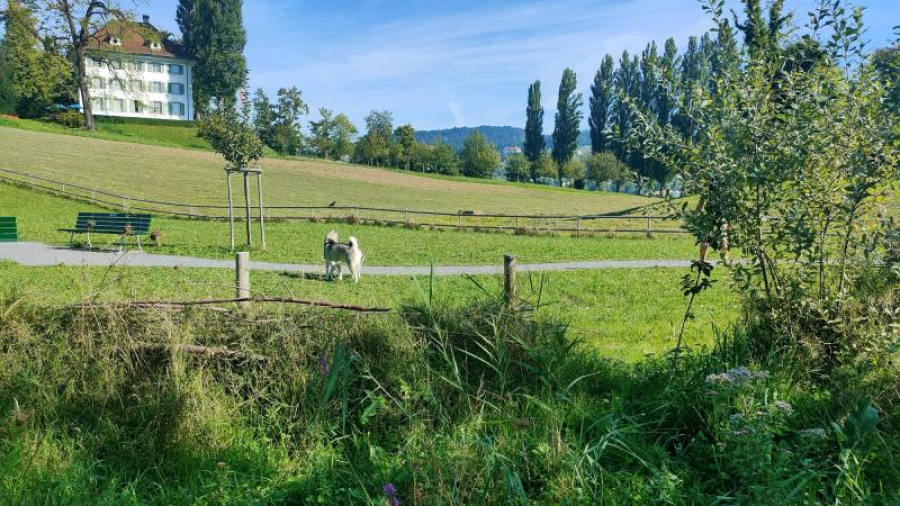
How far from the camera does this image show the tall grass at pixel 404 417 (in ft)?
11.2

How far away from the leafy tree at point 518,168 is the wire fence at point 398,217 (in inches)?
2324

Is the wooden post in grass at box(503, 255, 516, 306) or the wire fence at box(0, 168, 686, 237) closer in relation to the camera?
the wooden post in grass at box(503, 255, 516, 306)

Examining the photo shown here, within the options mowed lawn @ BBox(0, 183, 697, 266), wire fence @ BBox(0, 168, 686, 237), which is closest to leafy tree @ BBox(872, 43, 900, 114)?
mowed lawn @ BBox(0, 183, 697, 266)

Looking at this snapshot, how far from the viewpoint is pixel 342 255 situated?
13.6 m

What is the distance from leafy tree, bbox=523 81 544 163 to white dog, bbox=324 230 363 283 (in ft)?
273

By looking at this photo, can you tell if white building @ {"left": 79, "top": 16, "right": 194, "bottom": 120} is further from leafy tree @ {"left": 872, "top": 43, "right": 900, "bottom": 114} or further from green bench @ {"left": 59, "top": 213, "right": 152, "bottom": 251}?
leafy tree @ {"left": 872, "top": 43, "right": 900, "bottom": 114}

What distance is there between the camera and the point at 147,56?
9075 centimetres

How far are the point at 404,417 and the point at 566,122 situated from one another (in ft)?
299

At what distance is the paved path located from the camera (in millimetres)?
15141

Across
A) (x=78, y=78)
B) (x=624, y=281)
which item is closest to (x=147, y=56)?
(x=78, y=78)

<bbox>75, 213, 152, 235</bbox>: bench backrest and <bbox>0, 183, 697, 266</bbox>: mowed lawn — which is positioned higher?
<bbox>75, 213, 152, 235</bbox>: bench backrest

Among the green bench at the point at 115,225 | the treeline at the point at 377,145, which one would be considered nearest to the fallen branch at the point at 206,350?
the green bench at the point at 115,225

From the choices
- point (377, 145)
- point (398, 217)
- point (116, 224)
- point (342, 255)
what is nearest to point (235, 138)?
point (116, 224)

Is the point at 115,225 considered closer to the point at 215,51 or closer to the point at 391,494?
the point at 391,494
